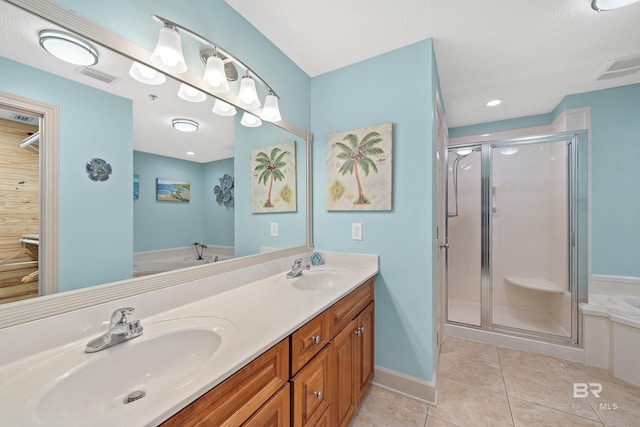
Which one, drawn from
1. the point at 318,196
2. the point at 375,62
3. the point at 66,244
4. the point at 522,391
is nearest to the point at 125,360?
the point at 66,244

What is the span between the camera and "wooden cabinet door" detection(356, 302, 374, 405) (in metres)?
1.46

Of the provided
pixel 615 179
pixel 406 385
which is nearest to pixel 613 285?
pixel 615 179

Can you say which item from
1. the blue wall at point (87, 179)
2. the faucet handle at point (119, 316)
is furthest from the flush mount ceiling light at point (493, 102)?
the faucet handle at point (119, 316)

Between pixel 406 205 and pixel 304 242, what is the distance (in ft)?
2.79

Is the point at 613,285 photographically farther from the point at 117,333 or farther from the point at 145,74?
the point at 145,74

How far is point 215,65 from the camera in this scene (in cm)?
114

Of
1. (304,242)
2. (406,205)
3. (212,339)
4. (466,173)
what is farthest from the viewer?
(466,173)

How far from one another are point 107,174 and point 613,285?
3.87 m

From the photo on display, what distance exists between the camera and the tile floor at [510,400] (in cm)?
146

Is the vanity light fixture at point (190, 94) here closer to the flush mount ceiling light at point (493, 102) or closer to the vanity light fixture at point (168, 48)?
the vanity light fixture at point (168, 48)

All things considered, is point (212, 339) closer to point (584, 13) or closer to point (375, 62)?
point (375, 62)

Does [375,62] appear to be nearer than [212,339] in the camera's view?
No

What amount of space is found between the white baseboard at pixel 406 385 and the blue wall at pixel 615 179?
7.03 ft

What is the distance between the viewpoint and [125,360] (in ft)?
2.41
